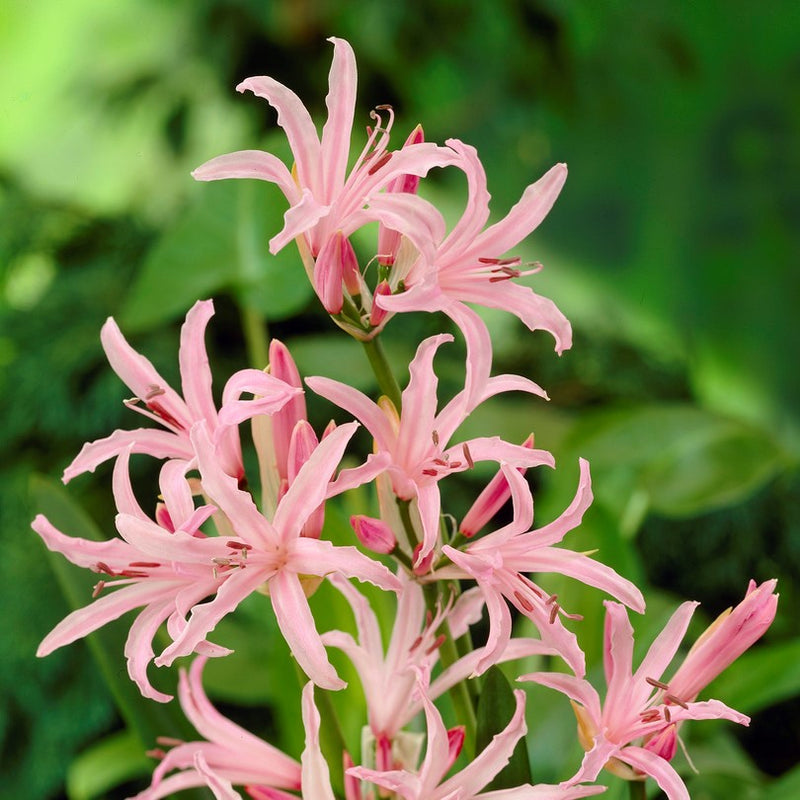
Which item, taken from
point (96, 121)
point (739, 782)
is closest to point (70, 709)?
point (739, 782)

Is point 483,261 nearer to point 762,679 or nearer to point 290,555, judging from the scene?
point 290,555

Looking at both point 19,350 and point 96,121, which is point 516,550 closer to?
point 19,350

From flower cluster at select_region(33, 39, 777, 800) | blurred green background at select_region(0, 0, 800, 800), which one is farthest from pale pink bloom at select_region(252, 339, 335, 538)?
blurred green background at select_region(0, 0, 800, 800)

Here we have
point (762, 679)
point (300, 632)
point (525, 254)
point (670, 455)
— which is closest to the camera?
point (300, 632)

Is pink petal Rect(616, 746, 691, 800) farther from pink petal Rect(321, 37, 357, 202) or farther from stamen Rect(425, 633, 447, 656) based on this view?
pink petal Rect(321, 37, 357, 202)

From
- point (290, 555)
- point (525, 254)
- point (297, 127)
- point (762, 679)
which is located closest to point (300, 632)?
point (290, 555)

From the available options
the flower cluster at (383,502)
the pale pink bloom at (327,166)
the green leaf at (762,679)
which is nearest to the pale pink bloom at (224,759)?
the flower cluster at (383,502)

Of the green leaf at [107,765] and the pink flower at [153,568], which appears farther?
the green leaf at [107,765]

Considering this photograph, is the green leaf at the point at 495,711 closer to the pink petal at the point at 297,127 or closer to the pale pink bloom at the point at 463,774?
the pale pink bloom at the point at 463,774
